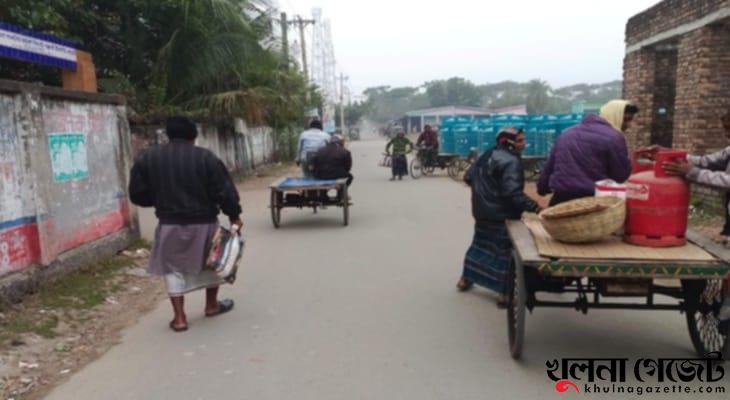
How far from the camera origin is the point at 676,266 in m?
3.51

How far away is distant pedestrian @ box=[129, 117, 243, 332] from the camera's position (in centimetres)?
507

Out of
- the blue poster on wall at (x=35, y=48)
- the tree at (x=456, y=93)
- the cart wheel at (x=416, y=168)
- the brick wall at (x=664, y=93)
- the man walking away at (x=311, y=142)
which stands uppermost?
the tree at (x=456, y=93)

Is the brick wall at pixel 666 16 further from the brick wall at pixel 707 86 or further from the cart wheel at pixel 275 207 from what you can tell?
the cart wheel at pixel 275 207

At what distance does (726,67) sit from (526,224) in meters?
7.03

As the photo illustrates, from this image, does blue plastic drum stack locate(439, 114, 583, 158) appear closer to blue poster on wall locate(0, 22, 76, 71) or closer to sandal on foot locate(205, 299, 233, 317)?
blue poster on wall locate(0, 22, 76, 71)

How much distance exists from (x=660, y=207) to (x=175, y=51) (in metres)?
13.7

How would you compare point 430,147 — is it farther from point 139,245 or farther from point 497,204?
point 497,204

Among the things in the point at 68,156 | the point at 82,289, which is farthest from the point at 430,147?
the point at 82,289

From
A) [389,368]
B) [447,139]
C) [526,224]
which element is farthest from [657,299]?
[447,139]

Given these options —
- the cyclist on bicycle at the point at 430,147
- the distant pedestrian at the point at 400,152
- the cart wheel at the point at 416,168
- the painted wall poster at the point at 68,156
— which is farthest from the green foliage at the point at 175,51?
the painted wall poster at the point at 68,156

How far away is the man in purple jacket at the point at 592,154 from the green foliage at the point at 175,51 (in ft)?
38.9

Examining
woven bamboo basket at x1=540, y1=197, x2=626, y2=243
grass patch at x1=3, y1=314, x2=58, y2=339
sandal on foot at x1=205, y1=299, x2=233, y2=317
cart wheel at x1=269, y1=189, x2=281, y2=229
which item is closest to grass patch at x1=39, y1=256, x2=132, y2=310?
grass patch at x1=3, y1=314, x2=58, y2=339

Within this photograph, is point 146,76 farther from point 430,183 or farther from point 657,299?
point 657,299

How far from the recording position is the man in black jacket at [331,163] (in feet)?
34.4
